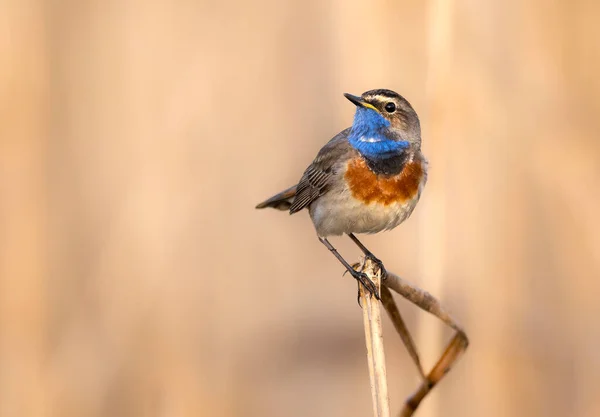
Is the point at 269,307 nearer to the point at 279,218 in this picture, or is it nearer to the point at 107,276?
the point at 279,218

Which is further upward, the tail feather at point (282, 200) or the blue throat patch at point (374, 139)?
the blue throat patch at point (374, 139)

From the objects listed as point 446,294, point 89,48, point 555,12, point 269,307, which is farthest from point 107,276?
point 555,12

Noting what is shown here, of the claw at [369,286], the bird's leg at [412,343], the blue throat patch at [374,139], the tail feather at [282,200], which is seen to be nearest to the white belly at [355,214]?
the blue throat patch at [374,139]

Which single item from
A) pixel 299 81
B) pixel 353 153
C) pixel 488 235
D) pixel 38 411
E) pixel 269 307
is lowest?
pixel 38 411

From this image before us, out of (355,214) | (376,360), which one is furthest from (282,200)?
(376,360)

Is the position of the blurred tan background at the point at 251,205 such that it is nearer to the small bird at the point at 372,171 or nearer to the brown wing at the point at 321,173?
the small bird at the point at 372,171

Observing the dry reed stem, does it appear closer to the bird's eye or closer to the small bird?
the small bird
